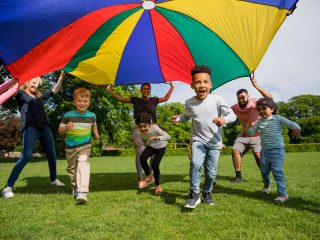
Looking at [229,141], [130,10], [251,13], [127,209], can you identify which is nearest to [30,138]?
[127,209]

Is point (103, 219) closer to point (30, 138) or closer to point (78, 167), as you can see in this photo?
point (78, 167)

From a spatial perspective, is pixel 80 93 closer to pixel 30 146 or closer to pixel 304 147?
pixel 30 146

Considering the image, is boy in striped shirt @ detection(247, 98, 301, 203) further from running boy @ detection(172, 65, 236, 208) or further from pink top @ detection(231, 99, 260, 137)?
pink top @ detection(231, 99, 260, 137)

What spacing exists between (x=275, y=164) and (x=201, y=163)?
4.63 ft

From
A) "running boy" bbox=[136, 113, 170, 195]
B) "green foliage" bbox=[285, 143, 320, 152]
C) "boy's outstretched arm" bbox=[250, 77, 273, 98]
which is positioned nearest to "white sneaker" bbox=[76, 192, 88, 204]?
"running boy" bbox=[136, 113, 170, 195]

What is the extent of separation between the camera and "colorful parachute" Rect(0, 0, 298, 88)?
17.1 ft

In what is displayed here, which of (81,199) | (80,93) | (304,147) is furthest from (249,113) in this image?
(304,147)

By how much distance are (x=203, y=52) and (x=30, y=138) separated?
3864 millimetres

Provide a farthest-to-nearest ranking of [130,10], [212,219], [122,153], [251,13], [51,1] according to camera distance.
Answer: [122,153] → [130,10] → [251,13] → [51,1] → [212,219]

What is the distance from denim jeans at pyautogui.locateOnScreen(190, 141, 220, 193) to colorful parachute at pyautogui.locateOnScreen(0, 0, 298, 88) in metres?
2.14

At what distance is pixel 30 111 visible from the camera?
6.12m

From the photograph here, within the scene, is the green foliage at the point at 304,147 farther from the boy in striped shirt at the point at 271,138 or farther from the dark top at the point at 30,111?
the dark top at the point at 30,111

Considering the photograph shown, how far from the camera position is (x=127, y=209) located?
Answer: 450 centimetres

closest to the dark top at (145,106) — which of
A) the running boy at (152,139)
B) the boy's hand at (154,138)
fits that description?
the running boy at (152,139)
